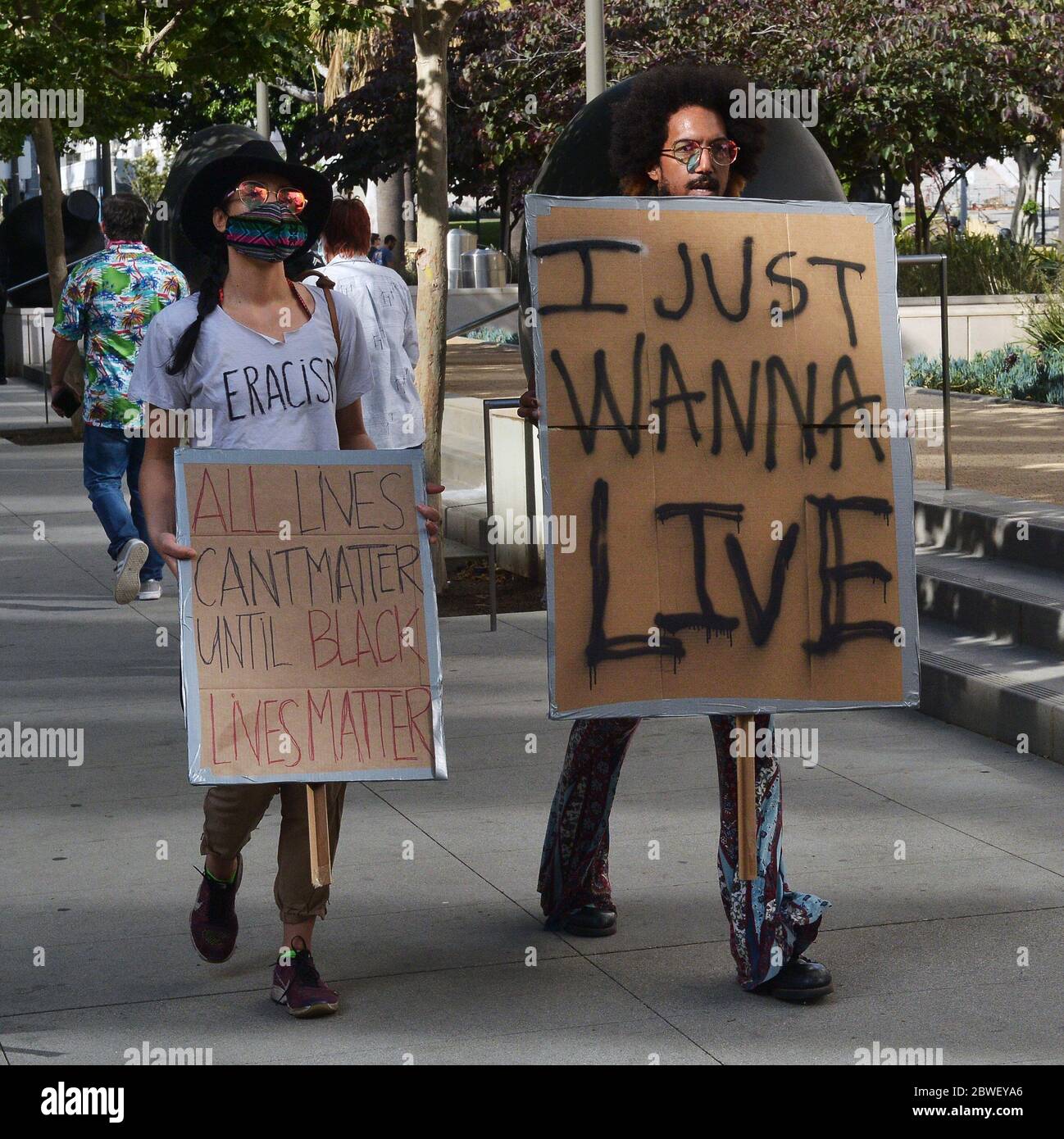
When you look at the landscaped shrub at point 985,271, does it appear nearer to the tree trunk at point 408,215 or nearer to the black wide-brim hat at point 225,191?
the black wide-brim hat at point 225,191

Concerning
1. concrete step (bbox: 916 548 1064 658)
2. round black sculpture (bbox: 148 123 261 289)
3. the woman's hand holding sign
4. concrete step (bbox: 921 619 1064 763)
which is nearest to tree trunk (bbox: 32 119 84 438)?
round black sculpture (bbox: 148 123 261 289)

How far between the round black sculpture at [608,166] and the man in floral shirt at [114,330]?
8.73 feet

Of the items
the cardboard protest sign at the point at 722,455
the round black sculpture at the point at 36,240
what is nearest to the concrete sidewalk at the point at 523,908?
the cardboard protest sign at the point at 722,455

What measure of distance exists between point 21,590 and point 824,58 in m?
14.5

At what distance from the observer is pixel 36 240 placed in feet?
85.0

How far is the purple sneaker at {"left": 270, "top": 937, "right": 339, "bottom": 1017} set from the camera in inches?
165

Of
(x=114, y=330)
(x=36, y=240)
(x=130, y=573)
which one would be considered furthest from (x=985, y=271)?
(x=36, y=240)

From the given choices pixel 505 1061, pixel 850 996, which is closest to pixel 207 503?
pixel 505 1061

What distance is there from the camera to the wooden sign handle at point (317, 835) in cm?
409

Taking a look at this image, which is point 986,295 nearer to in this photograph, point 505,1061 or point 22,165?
point 505,1061

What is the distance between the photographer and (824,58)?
21.5 metres

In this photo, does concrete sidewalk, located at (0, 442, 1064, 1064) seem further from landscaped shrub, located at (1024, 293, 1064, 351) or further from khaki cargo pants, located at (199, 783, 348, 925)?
landscaped shrub, located at (1024, 293, 1064, 351)

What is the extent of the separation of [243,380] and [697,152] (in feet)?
3.92

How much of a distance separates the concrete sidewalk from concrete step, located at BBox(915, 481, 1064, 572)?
1477 mm
